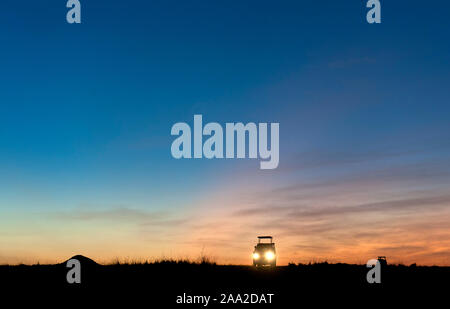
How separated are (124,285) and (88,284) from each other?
131cm

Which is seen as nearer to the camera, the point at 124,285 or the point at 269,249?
the point at 124,285

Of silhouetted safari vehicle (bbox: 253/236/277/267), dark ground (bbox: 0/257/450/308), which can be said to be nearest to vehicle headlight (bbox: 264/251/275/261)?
silhouetted safari vehicle (bbox: 253/236/277/267)

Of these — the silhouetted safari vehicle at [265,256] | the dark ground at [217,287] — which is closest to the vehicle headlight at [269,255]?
the silhouetted safari vehicle at [265,256]

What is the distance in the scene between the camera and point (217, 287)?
17.5 meters

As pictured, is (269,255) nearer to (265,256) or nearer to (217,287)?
(265,256)

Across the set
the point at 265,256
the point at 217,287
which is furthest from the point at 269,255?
the point at 217,287

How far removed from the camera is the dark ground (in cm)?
1552

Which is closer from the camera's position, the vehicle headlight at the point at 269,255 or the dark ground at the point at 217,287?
the dark ground at the point at 217,287

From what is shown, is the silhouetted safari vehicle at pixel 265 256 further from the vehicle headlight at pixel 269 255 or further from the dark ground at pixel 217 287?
the dark ground at pixel 217 287

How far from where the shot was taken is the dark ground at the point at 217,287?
50.9 feet
